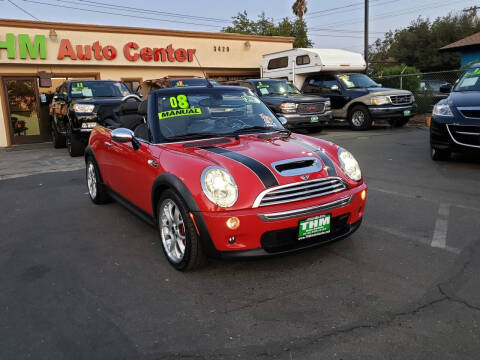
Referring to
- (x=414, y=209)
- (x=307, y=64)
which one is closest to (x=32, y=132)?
(x=307, y=64)

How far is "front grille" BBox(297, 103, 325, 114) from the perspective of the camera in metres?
12.2

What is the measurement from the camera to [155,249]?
4102mm

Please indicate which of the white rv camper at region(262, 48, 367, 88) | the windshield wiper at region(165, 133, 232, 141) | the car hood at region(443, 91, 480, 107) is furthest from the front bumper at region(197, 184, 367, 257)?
the white rv camper at region(262, 48, 367, 88)

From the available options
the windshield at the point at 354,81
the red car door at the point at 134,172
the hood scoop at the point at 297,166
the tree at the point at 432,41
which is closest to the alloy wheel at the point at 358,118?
the windshield at the point at 354,81

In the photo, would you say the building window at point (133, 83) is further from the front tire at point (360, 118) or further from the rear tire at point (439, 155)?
the rear tire at point (439, 155)

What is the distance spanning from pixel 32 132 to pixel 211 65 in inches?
335

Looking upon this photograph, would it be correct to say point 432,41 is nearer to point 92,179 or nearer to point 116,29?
point 116,29

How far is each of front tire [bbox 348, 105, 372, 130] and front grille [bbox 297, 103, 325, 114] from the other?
1550 millimetres

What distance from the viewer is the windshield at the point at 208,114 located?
4.14 metres

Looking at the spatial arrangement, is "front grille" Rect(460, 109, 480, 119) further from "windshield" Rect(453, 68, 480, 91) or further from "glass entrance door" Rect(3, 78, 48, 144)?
"glass entrance door" Rect(3, 78, 48, 144)

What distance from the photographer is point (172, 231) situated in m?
3.63

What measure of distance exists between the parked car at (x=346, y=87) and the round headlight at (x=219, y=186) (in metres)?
10.8

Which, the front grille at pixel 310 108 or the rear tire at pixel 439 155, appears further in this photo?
the front grille at pixel 310 108

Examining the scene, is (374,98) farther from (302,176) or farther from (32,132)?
(32,132)
